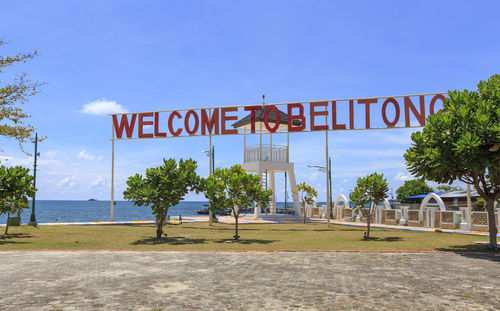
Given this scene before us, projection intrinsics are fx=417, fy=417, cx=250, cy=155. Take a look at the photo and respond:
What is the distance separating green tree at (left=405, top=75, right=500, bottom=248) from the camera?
16703 mm

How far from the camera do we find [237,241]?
23359 millimetres

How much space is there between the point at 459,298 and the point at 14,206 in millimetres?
23782

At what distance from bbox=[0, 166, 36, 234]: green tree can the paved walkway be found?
8.46m

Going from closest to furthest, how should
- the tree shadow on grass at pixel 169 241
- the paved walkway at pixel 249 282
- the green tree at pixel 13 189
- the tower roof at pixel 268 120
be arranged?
the paved walkway at pixel 249 282, the tree shadow on grass at pixel 169 241, the green tree at pixel 13 189, the tower roof at pixel 268 120

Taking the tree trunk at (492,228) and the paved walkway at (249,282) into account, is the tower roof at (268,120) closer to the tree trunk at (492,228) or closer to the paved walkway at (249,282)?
the tree trunk at (492,228)

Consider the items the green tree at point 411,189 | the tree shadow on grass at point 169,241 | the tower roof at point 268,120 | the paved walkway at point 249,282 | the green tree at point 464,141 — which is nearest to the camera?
the paved walkway at point 249,282

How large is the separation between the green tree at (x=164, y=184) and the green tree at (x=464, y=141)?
1161 cm

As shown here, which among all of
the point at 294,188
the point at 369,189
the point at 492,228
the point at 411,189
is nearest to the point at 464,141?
the point at 492,228

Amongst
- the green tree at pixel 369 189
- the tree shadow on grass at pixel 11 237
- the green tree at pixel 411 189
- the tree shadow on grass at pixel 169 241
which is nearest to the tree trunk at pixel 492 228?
the green tree at pixel 369 189

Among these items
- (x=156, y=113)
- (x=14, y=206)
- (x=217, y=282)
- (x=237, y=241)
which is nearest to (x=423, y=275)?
(x=217, y=282)

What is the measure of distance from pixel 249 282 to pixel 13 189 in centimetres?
1911

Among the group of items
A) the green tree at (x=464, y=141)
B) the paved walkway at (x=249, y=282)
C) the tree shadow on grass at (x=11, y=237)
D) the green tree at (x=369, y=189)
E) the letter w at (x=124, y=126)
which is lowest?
the tree shadow on grass at (x=11, y=237)

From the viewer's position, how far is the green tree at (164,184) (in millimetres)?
23031

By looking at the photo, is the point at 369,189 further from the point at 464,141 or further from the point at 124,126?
the point at 124,126
